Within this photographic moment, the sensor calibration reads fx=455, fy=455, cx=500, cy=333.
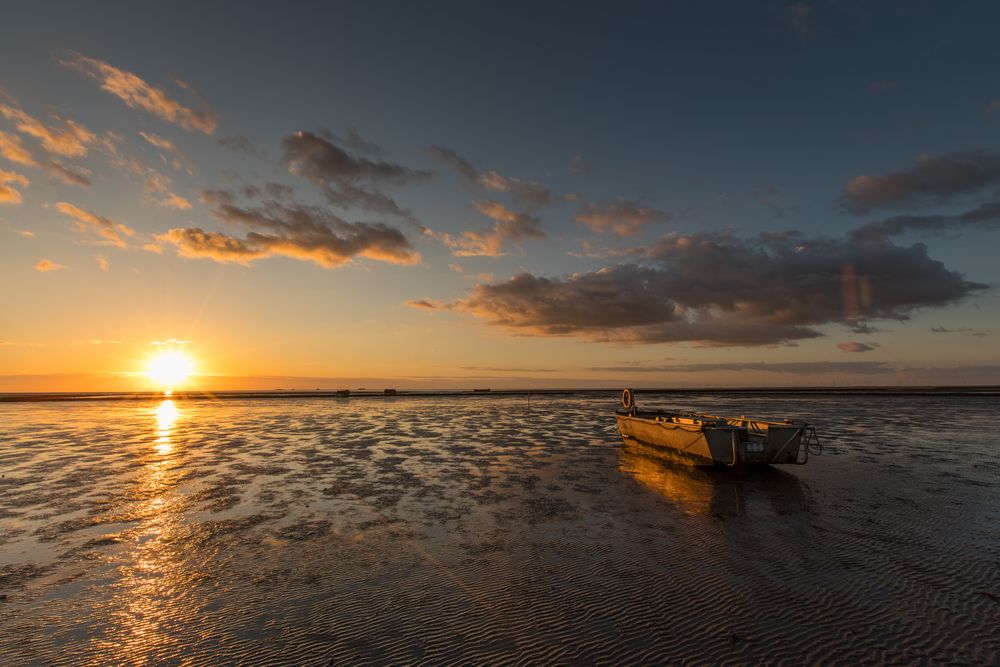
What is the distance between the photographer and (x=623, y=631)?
670 cm

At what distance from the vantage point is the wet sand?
21.1 ft

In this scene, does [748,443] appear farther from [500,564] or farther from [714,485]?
[500,564]

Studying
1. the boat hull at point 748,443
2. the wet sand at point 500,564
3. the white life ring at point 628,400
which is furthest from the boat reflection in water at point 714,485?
the white life ring at point 628,400

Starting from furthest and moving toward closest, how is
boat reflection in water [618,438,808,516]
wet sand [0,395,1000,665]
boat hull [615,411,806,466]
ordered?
1. boat hull [615,411,806,466]
2. boat reflection in water [618,438,808,516]
3. wet sand [0,395,1000,665]

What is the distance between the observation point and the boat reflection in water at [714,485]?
45.1 feet

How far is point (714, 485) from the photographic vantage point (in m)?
16.8

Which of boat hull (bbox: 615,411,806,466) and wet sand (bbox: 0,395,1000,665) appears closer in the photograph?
wet sand (bbox: 0,395,1000,665)

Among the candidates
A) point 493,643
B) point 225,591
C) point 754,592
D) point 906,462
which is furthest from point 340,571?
point 906,462

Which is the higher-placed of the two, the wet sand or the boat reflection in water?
the wet sand

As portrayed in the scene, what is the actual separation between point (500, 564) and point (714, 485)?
10947 mm

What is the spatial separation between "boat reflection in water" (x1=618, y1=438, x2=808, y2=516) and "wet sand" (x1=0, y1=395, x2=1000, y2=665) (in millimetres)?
156

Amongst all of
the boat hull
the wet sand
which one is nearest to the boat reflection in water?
the wet sand

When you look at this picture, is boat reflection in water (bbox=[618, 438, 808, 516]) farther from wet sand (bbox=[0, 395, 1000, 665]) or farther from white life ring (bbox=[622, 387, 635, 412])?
white life ring (bbox=[622, 387, 635, 412])

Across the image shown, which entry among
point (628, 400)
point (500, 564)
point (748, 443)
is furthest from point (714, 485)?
point (628, 400)
